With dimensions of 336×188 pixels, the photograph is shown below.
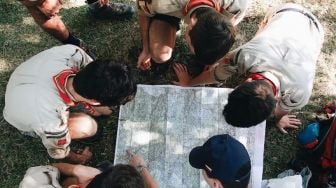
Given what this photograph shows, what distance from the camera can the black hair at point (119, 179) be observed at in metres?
1.90

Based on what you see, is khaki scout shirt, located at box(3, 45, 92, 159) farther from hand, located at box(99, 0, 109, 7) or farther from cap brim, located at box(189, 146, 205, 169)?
hand, located at box(99, 0, 109, 7)

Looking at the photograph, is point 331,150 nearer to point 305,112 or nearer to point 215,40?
point 305,112

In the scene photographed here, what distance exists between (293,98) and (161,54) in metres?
0.84

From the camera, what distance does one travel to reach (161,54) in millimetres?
2816

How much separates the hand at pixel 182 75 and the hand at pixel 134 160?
0.53m

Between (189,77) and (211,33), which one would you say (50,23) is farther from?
(211,33)

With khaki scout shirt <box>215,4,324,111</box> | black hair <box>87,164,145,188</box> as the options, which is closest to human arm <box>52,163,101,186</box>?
black hair <box>87,164,145,188</box>

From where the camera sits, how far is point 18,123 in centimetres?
230

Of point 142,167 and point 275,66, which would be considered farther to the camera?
point 142,167

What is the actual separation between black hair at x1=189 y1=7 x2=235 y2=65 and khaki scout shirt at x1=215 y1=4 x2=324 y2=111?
15 cm

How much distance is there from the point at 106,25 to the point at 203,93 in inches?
32.2

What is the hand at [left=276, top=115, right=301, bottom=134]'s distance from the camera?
2824 mm

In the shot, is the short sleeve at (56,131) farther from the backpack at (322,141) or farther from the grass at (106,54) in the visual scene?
the backpack at (322,141)

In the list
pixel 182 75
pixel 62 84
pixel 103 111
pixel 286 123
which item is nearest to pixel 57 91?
pixel 62 84
